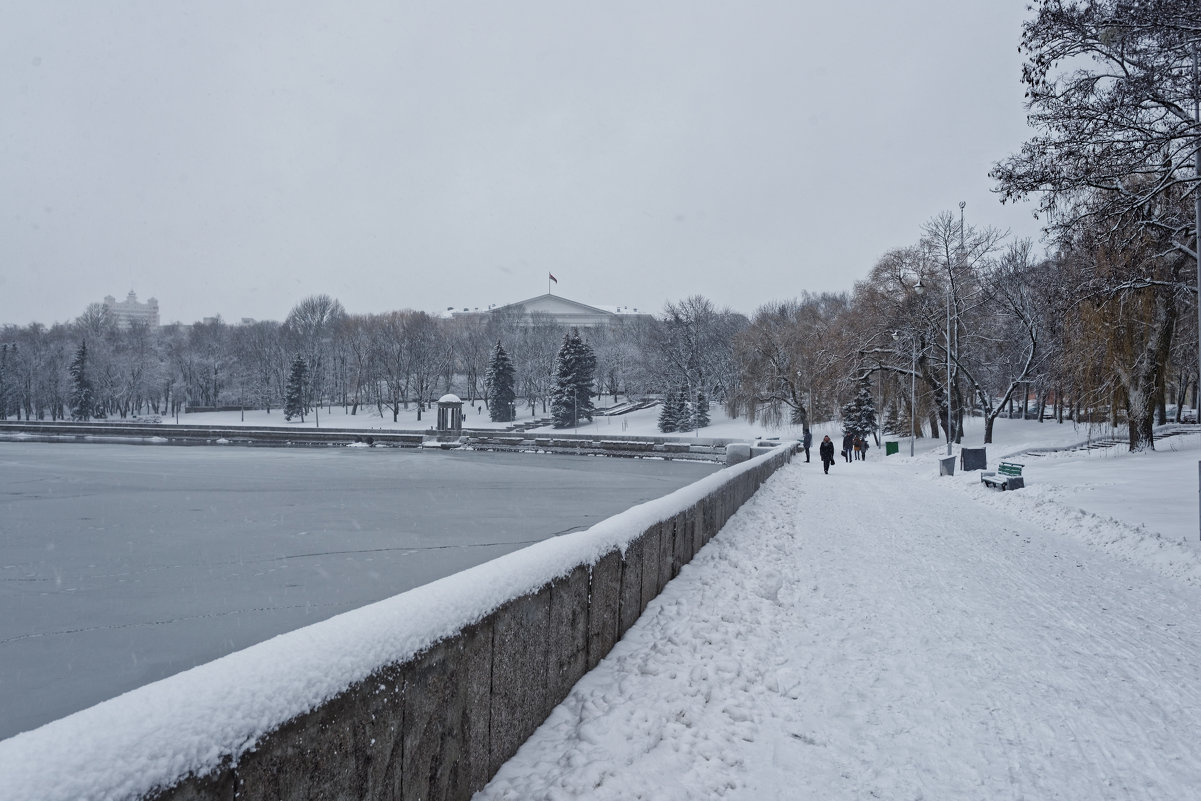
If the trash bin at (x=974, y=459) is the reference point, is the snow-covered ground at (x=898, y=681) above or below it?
below

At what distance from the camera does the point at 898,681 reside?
5227 mm

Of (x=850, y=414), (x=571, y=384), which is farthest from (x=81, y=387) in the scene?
(x=850, y=414)

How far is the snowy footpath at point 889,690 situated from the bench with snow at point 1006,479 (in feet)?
Result: 29.6

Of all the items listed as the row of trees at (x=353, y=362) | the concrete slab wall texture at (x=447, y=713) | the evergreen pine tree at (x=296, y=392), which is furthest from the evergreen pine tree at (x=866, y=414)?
the evergreen pine tree at (x=296, y=392)

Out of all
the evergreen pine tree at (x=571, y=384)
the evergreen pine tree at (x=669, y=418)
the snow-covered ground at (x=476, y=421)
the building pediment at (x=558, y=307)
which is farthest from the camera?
→ the building pediment at (x=558, y=307)

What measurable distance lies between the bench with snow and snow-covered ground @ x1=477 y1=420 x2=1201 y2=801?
6865mm

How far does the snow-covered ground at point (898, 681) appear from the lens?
382cm

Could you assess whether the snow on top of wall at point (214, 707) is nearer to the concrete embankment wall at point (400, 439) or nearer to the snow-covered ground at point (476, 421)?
the concrete embankment wall at point (400, 439)

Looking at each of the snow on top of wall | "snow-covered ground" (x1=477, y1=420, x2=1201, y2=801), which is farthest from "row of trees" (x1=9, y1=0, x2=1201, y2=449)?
the snow on top of wall

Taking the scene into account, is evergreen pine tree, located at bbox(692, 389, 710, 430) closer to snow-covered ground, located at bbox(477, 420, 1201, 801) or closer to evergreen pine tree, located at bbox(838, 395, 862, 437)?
evergreen pine tree, located at bbox(838, 395, 862, 437)

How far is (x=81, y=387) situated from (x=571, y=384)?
2154 inches

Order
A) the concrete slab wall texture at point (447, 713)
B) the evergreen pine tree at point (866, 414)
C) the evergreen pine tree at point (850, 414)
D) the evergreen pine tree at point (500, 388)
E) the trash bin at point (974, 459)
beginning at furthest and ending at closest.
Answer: the evergreen pine tree at point (500, 388)
the evergreen pine tree at point (866, 414)
the evergreen pine tree at point (850, 414)
the trash bin at point (974, 459)
the concrete slab wall texture at point (447, 713)

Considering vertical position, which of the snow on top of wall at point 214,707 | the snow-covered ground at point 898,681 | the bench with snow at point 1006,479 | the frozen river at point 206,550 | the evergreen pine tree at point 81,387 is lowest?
the frozen river at point 206,550

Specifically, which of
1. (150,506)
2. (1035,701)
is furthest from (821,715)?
(150,506)
